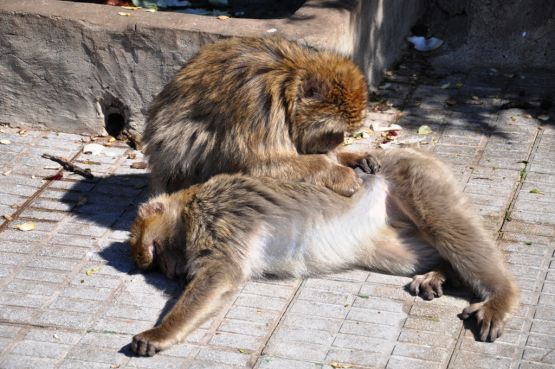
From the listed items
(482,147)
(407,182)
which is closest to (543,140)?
(482,147)

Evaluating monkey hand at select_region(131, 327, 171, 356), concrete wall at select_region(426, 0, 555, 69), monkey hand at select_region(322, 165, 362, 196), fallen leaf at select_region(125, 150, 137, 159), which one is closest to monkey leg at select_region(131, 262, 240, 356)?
monkey hand at select_region(131, 327, 171, 356)

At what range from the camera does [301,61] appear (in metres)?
5.53

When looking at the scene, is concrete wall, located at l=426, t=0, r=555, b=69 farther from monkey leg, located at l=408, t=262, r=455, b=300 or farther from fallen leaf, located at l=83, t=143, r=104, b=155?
monkey leg, located at l=408, t=262, r=455, b=300

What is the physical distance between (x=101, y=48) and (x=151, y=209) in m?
1.77

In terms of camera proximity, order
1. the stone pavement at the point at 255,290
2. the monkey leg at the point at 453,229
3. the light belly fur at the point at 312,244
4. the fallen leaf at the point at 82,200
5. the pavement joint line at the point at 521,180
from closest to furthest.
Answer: the stone pavement at the point at 255,290
the monkey leg at the point at 453,229
the light belly fur at the point at 312,244
the pavement joint line at the point at 521,180
the fallen leaf at the point at 82,200

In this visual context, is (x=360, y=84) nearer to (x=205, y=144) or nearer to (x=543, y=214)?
(x=205, y=144)

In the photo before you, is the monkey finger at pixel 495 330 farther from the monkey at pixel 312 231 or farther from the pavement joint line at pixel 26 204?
the pavement joint line at pixel 26 204

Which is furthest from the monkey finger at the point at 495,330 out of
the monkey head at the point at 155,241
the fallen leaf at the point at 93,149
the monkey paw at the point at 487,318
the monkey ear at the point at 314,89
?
the fallen leaf at the point at 93,149

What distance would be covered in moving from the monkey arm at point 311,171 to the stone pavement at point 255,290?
485mm

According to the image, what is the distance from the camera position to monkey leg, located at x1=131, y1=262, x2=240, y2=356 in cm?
466

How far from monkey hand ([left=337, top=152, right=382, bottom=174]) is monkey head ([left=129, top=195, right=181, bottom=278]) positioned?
1050mm

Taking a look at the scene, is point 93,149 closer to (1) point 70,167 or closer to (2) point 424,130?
(1) point 70,167

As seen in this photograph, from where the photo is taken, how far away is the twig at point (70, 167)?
257 inches

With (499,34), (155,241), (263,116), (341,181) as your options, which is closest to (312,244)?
(341,181)
